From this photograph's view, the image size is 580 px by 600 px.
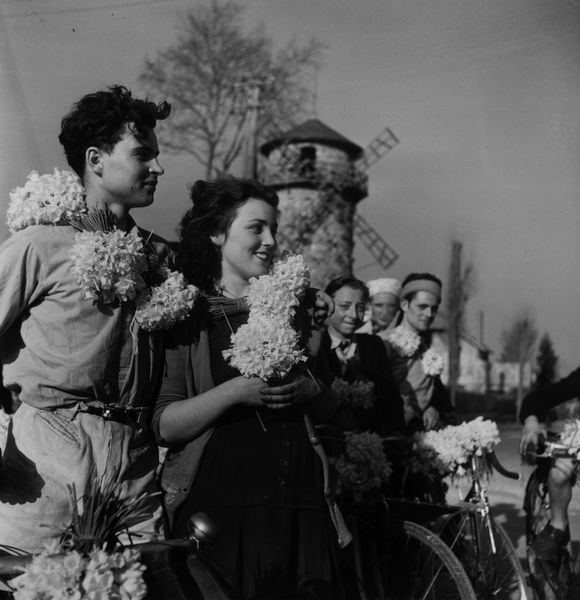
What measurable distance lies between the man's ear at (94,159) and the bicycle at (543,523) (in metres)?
3.27

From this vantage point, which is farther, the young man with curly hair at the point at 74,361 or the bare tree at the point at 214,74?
the bare tree at the point at 214,74

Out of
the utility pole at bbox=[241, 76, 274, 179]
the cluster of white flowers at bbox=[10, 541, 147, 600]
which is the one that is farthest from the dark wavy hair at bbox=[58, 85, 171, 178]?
the utility pole at bbox=[241, 76, 274, 179]

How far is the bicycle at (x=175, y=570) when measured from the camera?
2.15 m

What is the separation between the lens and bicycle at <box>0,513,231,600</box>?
2.15 meters

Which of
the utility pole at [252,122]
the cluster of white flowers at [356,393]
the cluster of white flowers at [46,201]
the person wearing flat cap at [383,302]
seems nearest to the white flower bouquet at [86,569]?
the cluster of white flowers at [46,201]

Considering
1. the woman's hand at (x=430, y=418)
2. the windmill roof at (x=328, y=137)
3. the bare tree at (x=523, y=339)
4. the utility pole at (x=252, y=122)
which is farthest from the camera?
the bare tree at (x=523, y=339)

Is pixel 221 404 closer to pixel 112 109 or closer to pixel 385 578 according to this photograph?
pixel 112 109

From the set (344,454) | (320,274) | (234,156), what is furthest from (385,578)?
(320,274)

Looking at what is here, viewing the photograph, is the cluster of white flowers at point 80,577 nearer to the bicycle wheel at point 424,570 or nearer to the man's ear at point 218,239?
the man's ear at point 218,239

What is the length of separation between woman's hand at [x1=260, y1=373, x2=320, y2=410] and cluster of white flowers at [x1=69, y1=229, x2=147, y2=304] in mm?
577

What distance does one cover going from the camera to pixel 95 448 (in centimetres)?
269

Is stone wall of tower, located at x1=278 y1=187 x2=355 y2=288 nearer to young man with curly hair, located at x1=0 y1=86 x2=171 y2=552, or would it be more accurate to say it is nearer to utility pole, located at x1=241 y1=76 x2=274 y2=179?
utility pole, located at x1=241 y1=76 x2=274 y2=179

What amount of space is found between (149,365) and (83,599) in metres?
1.10

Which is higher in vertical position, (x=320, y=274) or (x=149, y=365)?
(x=320, y=274)
